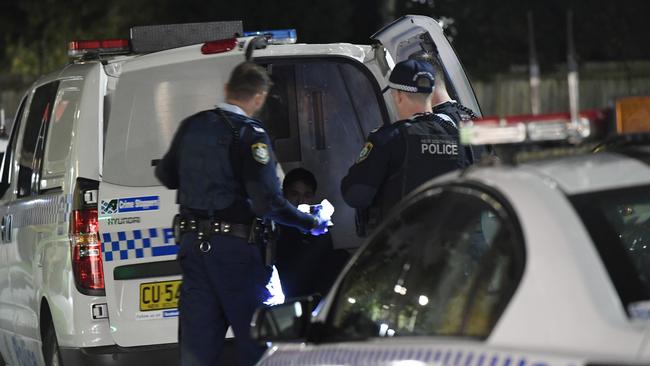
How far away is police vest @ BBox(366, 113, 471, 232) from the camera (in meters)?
6.48

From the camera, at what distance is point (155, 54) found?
24.1ft

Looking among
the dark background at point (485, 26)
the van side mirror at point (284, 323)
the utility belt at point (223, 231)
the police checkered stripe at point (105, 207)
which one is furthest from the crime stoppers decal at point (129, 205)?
the dark background at point (485, 26)

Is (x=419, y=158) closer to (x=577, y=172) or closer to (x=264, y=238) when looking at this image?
(x=264, y=238)

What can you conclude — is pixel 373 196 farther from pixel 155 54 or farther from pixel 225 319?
pixel 155 54

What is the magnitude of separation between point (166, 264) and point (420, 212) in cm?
309

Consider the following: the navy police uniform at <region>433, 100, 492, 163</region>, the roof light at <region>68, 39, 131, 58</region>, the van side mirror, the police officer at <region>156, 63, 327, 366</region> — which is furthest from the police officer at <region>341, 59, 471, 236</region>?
the van side mirror

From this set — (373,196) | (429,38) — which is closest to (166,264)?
(373,196)

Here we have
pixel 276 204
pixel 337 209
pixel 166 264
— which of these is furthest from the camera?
pixel 337 209

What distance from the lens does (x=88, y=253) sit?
7.07 metres

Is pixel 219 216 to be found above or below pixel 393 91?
below

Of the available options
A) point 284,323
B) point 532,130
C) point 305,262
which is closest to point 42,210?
point 305,262

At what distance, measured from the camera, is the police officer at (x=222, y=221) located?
6441 mm

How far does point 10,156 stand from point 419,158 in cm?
310

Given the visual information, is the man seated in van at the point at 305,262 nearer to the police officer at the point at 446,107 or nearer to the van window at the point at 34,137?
the police officer at the point at 446,107
